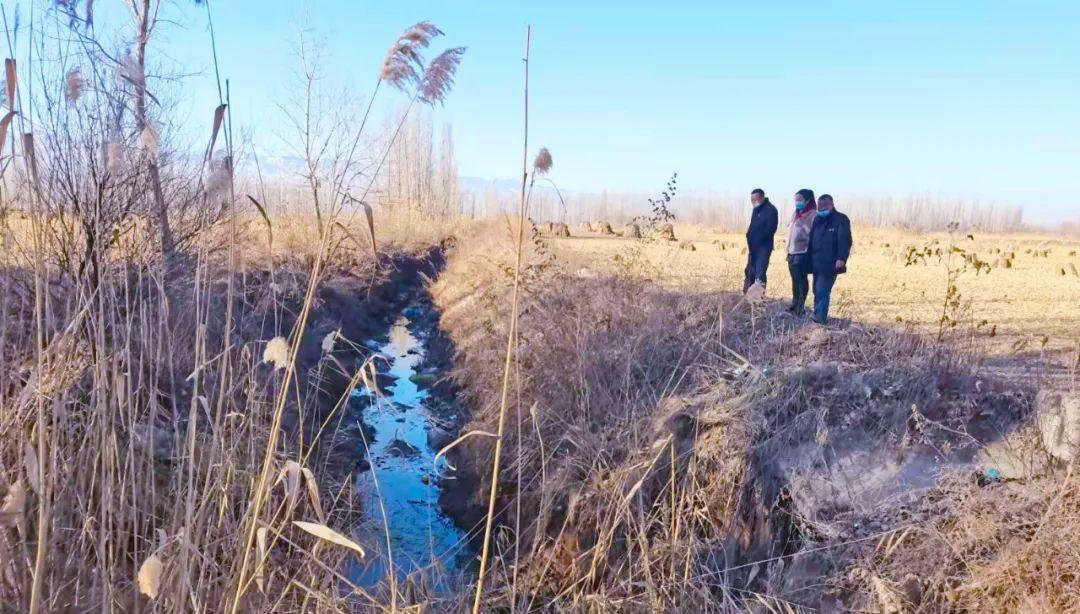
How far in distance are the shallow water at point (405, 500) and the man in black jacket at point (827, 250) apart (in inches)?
167

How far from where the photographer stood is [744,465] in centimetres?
452

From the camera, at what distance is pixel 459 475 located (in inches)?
251

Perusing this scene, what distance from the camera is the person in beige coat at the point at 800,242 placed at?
7336mm

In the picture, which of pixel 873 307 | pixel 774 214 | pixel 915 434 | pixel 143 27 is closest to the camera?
pixel 915 434

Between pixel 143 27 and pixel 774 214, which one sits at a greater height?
pixel 143 27

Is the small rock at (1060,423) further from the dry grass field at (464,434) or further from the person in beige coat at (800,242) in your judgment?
the person in beige coat at (800,242)

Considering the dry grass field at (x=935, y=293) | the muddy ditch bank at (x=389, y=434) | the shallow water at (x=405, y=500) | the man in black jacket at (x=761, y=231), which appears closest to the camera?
the muddy ditch bank at (x=389, y=434)

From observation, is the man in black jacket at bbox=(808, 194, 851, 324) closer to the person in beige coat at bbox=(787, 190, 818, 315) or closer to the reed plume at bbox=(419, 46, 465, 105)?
the person in beige coat at bbox=(787, 190, 818, 315)

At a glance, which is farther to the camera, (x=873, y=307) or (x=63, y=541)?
(x=873, y=307)

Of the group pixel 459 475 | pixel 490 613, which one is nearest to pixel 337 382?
pixel 459 475

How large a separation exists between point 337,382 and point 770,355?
5227 millimetres

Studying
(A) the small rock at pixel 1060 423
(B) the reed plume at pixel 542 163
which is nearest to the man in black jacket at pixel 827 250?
(A) the small rock at pixel 1060 423

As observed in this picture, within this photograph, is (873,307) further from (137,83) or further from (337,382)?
(137,83)

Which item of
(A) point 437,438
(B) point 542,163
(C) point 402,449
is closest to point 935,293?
(A) point 437,438
